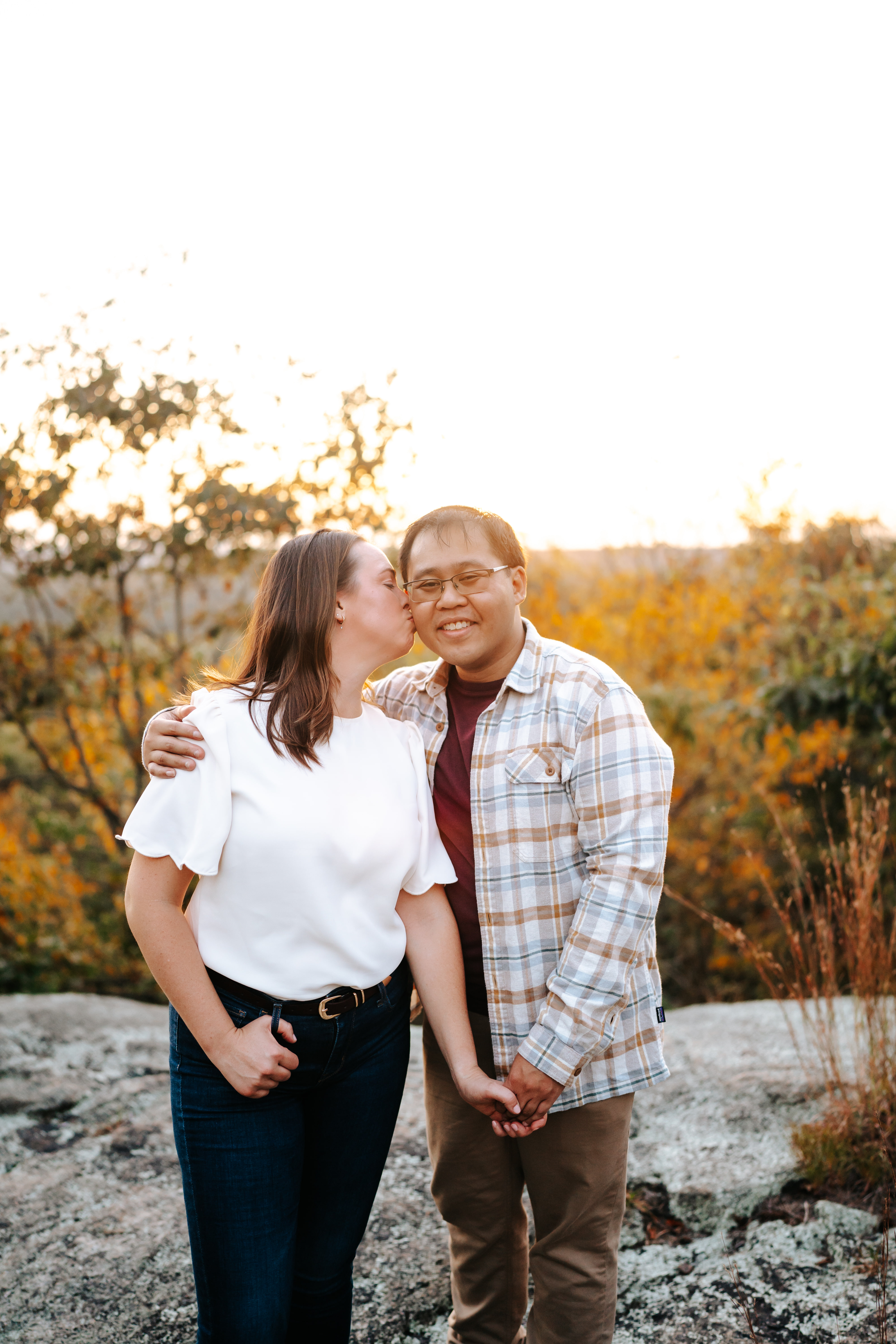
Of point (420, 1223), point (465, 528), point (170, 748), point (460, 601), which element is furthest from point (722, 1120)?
point (170, 748)

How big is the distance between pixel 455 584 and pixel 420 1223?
1.87 meters

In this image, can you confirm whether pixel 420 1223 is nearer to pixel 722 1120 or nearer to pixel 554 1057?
pixel 722 1120

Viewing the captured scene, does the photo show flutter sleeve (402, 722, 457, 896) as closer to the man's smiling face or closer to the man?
the man

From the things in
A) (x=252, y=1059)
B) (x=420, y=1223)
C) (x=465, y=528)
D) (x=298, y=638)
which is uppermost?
(x=465, y=528)

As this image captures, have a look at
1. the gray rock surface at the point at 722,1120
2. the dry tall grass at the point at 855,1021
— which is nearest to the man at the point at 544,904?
the dry tall grass at the point at 855,1021

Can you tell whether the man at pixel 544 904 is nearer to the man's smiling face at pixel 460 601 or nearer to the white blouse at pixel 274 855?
the man's smiling face at pixel 460 601

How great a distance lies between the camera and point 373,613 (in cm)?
181

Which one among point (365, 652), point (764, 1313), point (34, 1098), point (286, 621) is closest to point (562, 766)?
point (365, 652)

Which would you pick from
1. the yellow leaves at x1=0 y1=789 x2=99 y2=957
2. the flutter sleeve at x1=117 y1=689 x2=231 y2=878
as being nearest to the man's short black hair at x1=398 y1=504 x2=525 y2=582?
the flutter sleeve at x1=117 y1=689 x2=231 y2=878

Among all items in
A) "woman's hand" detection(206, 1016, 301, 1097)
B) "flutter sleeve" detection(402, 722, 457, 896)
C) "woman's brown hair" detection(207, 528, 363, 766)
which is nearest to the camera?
"woman's hand" detection(206, 1016, 301, 1097)

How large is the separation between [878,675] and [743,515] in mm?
2598

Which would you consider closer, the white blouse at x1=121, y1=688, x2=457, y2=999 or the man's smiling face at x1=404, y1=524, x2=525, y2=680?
the white blouse at x1=121, y1=688, x2=457, y2=999

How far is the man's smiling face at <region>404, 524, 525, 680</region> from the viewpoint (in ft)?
6.19

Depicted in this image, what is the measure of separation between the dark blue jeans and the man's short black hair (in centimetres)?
90
